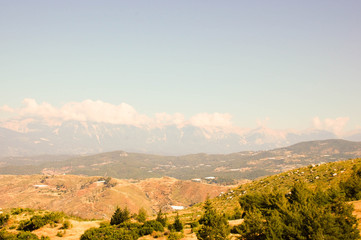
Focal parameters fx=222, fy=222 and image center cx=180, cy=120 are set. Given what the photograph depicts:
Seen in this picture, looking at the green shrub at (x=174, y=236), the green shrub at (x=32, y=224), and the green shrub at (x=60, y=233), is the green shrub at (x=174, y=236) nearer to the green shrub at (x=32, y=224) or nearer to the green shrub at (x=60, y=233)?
the green shrub at (x=60, y=233)

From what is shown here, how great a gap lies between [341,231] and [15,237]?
30.1 meters

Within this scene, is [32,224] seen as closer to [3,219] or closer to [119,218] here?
[3,219]

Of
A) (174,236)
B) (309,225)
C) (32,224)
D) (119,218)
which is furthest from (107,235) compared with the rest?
(309,225)

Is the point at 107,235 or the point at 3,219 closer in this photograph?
the point at 107,235

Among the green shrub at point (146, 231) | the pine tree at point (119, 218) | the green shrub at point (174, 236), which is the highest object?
the green shrub at point (174, 236)

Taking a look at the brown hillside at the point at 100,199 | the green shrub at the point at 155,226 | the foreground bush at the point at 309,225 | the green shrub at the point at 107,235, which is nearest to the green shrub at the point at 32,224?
the green shrub at the point at 107,235

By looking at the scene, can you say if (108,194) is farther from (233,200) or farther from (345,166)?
(345,166)

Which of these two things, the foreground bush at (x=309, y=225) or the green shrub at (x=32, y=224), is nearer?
the foreground bush at (x=309, y=225)

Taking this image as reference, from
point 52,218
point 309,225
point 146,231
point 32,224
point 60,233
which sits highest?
point 309,225

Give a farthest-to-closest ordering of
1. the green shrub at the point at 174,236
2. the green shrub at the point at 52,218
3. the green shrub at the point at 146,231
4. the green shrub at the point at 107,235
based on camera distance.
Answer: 1. the green shrub at the point at 52,218
2. the green shrub at the point at 146,231
3. the green shrub at the point at 107,235
4. the green shrub at the point at 174,236

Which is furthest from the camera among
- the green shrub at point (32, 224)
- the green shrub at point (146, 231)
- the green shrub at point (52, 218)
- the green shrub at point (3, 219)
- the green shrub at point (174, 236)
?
the green shrub at point (52, 218)

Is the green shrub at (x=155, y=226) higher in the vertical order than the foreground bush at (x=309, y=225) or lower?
lower

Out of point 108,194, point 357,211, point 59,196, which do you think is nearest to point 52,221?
point 357,211

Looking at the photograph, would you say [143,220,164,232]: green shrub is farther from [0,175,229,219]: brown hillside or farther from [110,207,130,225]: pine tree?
[0,175,229,219]: brown hillside
